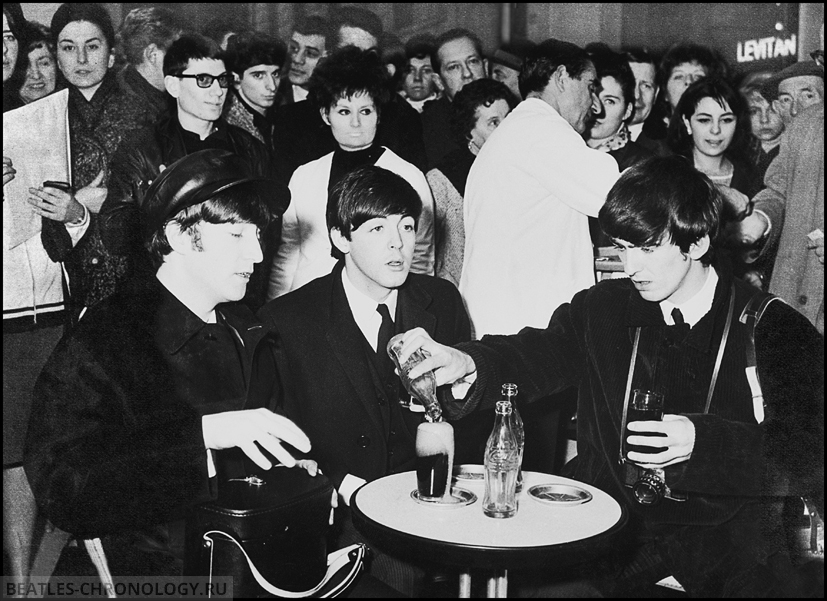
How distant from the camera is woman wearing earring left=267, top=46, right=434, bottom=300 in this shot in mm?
3559

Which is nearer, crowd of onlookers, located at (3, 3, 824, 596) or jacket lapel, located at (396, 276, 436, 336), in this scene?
crowd of onlookers, located at (3, 3, 824, 596)

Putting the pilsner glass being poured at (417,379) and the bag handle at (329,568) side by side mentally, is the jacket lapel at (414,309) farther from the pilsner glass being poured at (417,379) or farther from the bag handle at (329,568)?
the bag handle at (329,568)

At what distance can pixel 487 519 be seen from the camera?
2.74m

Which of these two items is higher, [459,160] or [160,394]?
[459,160]

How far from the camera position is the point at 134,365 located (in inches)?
127

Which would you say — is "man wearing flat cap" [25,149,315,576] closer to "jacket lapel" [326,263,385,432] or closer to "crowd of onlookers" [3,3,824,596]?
"crowd of onlookers" [3,3,824,596]

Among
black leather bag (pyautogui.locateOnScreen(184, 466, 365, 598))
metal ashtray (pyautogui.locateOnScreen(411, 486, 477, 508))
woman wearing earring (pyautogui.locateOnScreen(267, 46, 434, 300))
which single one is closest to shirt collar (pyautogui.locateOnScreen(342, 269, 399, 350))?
woman wearing earring (pyautogui.locateOnScreen(267, 46, 434, 300))

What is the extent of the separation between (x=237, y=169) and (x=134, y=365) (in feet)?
2.48

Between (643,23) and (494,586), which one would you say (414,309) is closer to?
(494,586)

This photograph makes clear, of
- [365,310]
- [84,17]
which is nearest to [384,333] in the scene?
[365,310]

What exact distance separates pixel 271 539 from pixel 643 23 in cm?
233

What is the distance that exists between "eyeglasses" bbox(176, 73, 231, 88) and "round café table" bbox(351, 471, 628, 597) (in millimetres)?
1525

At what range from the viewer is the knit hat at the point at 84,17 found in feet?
11.0

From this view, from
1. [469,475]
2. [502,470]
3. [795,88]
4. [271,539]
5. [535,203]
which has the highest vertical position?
[795,88]
